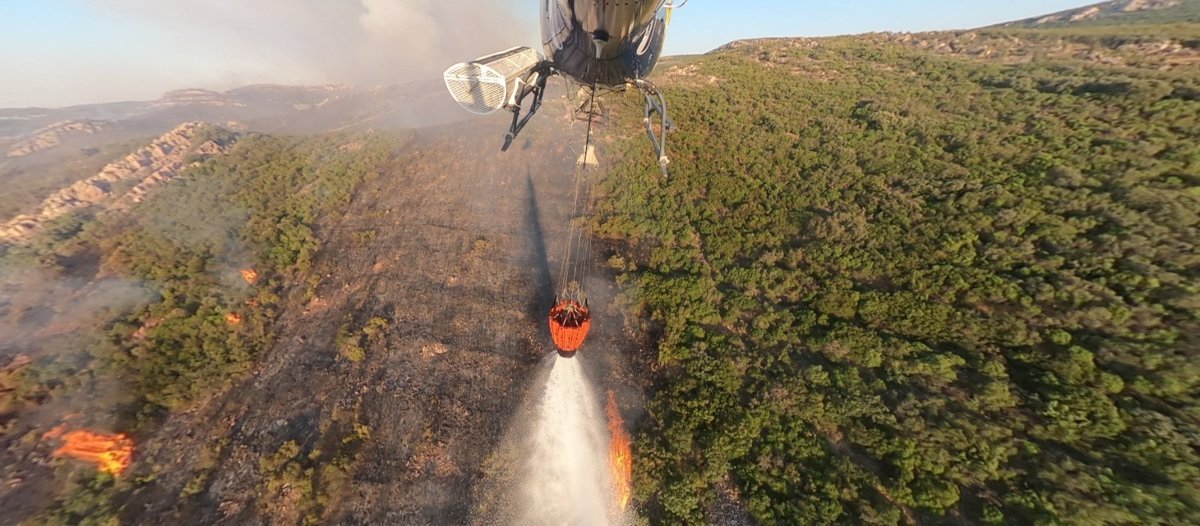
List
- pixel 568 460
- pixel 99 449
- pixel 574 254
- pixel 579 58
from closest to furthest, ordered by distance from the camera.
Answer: pixel 579 58, pixel 99 449, pixel 568 460, pixel 574 254

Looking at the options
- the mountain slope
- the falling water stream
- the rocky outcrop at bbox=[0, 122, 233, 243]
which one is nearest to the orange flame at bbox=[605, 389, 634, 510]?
the falling water stream

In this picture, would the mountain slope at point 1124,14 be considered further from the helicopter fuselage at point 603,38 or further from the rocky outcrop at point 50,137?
the rocky outcrop at point 50,137

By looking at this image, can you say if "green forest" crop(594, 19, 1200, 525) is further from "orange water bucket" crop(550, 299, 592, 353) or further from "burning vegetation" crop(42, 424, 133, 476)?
"burning vegetation" crop(42, 424, 133, 476)

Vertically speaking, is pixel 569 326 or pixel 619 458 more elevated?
pixel 569 326

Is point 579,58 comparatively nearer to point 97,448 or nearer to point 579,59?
point 579,59

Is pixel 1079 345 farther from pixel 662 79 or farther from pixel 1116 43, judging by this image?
pixel 1116 43

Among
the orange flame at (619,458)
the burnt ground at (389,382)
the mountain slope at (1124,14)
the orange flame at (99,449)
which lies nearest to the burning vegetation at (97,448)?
the orange flame at (99,449)

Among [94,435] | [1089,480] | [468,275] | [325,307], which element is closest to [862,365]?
[1089,480]

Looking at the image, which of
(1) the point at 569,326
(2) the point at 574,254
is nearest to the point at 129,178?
(2) the point at 574,254
